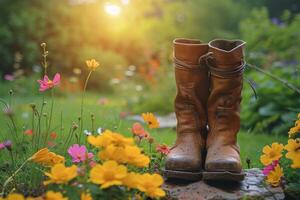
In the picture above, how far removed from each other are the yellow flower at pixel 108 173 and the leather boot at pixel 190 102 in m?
0.52

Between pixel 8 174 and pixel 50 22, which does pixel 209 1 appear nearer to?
pixel 50 22

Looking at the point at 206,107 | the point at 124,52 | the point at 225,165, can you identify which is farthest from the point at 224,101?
the point at 124,52

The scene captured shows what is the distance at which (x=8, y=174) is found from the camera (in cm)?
238

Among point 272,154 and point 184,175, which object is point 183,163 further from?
point 272,154

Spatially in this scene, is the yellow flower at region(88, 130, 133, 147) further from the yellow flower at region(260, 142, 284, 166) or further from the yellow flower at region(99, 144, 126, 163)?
the yellow flower at region(260, 142, 284, 166)

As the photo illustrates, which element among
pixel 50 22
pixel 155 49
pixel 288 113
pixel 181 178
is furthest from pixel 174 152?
pixel 155 49

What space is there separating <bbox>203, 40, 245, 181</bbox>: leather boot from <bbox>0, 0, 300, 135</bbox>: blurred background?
2.19 meters

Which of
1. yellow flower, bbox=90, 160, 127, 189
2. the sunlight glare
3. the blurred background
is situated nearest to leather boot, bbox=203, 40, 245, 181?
yellow flower, bbox=90, 160, 127, 189

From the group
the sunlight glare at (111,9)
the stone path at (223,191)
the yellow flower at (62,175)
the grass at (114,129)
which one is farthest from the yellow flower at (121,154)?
the sunlight glare at (111,9)

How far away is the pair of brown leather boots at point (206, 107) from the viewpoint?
227 centimetres

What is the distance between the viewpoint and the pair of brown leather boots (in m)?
2.27

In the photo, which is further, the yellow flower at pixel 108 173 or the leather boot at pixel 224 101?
the leather boot at pixel 224 101

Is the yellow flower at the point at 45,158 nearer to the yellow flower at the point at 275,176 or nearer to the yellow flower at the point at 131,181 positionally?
the yellow flower at the point at 131,181

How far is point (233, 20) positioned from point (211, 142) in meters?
12.8
